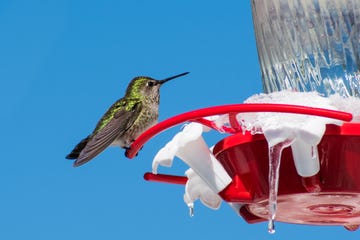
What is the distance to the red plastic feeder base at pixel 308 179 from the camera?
421cm

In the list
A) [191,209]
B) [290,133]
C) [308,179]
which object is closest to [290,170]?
[308,179]

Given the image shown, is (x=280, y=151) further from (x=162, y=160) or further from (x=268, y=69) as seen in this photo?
(x=268, y=69)

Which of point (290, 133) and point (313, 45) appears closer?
point (290, 133)

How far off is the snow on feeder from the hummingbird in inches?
76.1

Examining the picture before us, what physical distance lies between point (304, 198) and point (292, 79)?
109 centimetres

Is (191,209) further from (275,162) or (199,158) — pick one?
(275,162)

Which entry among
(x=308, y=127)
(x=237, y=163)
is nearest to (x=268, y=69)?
(x=237, y=163)

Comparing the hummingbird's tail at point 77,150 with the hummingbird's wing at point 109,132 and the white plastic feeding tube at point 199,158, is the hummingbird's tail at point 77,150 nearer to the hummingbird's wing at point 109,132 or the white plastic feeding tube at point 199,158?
the hummingbird's wing at point 109,132

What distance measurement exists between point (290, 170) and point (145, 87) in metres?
4.64

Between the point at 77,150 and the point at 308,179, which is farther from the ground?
the point at 77,150

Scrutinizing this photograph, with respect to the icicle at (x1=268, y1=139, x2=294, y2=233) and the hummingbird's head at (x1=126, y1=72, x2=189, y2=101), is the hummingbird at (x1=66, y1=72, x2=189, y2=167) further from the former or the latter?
the icicle at (x1=268, y1=139, x2=294, y2=233)

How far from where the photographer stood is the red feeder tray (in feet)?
13.7

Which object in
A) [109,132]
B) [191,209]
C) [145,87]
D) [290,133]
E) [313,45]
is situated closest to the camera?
[290,133]

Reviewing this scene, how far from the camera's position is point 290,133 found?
397 centimetres
